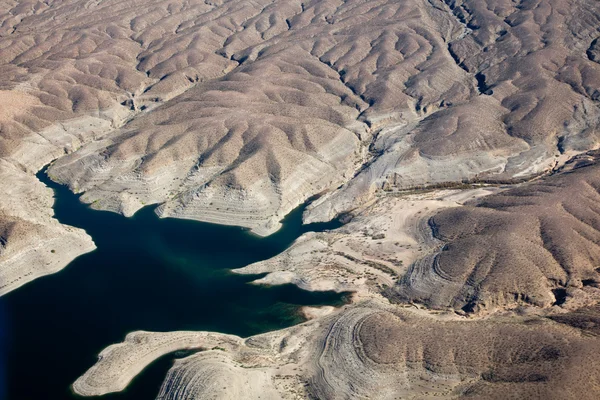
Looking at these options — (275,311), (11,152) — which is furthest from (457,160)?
(11,152)

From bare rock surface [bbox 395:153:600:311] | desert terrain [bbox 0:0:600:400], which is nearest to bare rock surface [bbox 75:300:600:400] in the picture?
desert terrain [bbox 0:0:600:400]

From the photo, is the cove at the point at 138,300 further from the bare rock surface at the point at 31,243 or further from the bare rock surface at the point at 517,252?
the bare rock surface at the point at 517,252

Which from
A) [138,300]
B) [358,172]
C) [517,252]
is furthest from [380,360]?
[358,172]

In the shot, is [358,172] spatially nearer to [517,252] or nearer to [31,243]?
[517,252]

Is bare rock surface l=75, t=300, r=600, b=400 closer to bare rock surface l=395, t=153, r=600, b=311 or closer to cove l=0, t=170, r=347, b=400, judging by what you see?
cove l=0, t=170, r=347, b=400

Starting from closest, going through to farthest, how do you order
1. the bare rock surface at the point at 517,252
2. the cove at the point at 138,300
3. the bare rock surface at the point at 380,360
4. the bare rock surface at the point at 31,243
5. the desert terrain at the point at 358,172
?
the bare rock surface at the point at 380,360 < the desert terrain at the point at 358,172 < the cove at the point at 138,300 < the bare rock surface at the point at 517,252 < the bare rock surface at the point at 31,243

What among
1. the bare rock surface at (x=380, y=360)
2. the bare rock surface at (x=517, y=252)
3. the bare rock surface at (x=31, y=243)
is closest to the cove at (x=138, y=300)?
the bare rock surface at (x=31, y=243)
